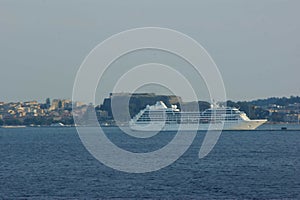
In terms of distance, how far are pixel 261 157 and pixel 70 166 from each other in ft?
72.3

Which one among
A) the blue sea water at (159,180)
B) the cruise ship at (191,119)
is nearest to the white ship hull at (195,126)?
the cruise ship at (191,119)

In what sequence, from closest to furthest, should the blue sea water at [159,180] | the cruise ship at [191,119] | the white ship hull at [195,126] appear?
the blue sea water at [159,180]
the cruise ship at [191,119]
the white ship hull at [195,126]

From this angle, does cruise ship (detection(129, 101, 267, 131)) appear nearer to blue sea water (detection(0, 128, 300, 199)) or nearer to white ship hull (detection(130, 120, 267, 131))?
white ship hull (detection(130, 120, 267, 131))

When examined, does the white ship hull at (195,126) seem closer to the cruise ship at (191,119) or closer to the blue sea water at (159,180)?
the cruise ship at (191,119)

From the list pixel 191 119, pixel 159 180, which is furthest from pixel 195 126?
pixel 159 180

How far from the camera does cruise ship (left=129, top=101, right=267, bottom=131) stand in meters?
160

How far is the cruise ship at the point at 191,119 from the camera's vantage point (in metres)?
160

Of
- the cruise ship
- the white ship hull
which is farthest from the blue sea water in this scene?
the white ship hull

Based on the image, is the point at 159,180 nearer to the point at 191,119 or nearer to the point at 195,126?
the point at 191,119

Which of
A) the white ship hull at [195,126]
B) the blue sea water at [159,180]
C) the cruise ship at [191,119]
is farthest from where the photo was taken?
the white ship hull at [195,126]

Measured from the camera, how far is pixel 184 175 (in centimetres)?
5512

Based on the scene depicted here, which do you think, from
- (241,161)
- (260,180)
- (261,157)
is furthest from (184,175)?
(261,157)

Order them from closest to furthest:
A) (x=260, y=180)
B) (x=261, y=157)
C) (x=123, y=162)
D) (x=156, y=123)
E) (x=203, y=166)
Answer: (x=260, y=180) < (x=203, y=166) < (x=123, y=162) < (x=261, y=157) < (x=156, y=123)

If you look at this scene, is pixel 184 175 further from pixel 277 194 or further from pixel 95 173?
pixel 277 194
